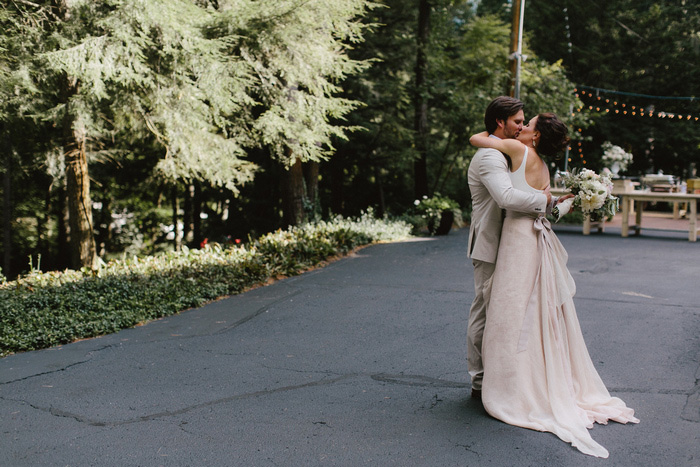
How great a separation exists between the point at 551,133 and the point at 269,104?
8.40 m

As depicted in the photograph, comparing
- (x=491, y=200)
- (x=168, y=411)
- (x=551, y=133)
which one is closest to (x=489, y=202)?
(x=491, y=200)

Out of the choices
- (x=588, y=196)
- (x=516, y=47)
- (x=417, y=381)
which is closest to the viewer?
(x=588, y=196)

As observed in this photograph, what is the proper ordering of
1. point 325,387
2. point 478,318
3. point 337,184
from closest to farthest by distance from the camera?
1. point 478,318
2. point 325,387
3. point 337,184

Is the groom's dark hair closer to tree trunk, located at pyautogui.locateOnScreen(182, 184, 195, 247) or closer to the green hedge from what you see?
the green hedge

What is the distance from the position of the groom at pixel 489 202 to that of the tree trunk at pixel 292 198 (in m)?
9.85

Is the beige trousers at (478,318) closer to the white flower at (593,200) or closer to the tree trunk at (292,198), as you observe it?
the white flower at (593,200)

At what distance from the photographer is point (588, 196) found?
3881 mm

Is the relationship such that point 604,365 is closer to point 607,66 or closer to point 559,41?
point 607,66

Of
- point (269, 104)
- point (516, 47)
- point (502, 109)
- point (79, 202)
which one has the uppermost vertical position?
point (516, 47)

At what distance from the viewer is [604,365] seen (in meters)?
5.00

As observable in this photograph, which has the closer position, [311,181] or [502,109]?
[502,109]

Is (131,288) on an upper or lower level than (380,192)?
lower

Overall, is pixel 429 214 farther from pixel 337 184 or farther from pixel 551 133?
pixel 551 133

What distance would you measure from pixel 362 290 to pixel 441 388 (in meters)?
3.96
